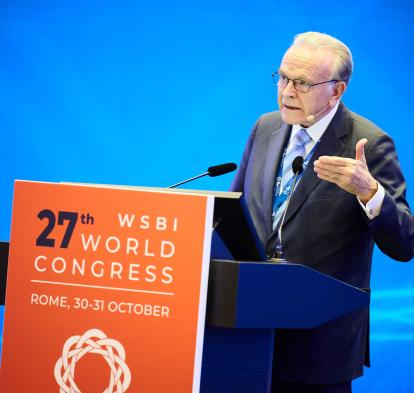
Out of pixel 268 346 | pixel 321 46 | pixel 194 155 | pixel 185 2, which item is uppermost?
pixel 185 2

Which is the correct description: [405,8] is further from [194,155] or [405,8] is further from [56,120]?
[56,120]

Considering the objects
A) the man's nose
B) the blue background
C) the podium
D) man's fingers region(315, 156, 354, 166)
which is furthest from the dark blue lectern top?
the blue background

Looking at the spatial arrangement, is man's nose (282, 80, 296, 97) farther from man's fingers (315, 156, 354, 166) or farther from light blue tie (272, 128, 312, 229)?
man's fingers (315, 156, 354, 166)

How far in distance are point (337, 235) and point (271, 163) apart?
358 mm

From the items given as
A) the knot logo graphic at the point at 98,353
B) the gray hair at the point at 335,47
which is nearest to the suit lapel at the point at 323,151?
the gray hair at the point at 335,47

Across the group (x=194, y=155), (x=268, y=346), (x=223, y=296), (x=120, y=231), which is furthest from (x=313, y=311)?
(x=194, y=155)

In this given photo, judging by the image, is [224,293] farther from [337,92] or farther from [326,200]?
[337,92]

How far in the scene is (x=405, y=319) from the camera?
4.67 m

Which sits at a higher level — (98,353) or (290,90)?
(290,90)

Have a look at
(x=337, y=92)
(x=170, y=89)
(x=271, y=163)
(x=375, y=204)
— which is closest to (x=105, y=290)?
(x=375, y=204)

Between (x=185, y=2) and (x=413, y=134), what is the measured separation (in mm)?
1543

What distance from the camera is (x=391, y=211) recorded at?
2193 millimetres

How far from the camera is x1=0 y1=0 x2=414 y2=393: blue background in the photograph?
453 centimetres

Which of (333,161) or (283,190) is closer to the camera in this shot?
(333,161)
